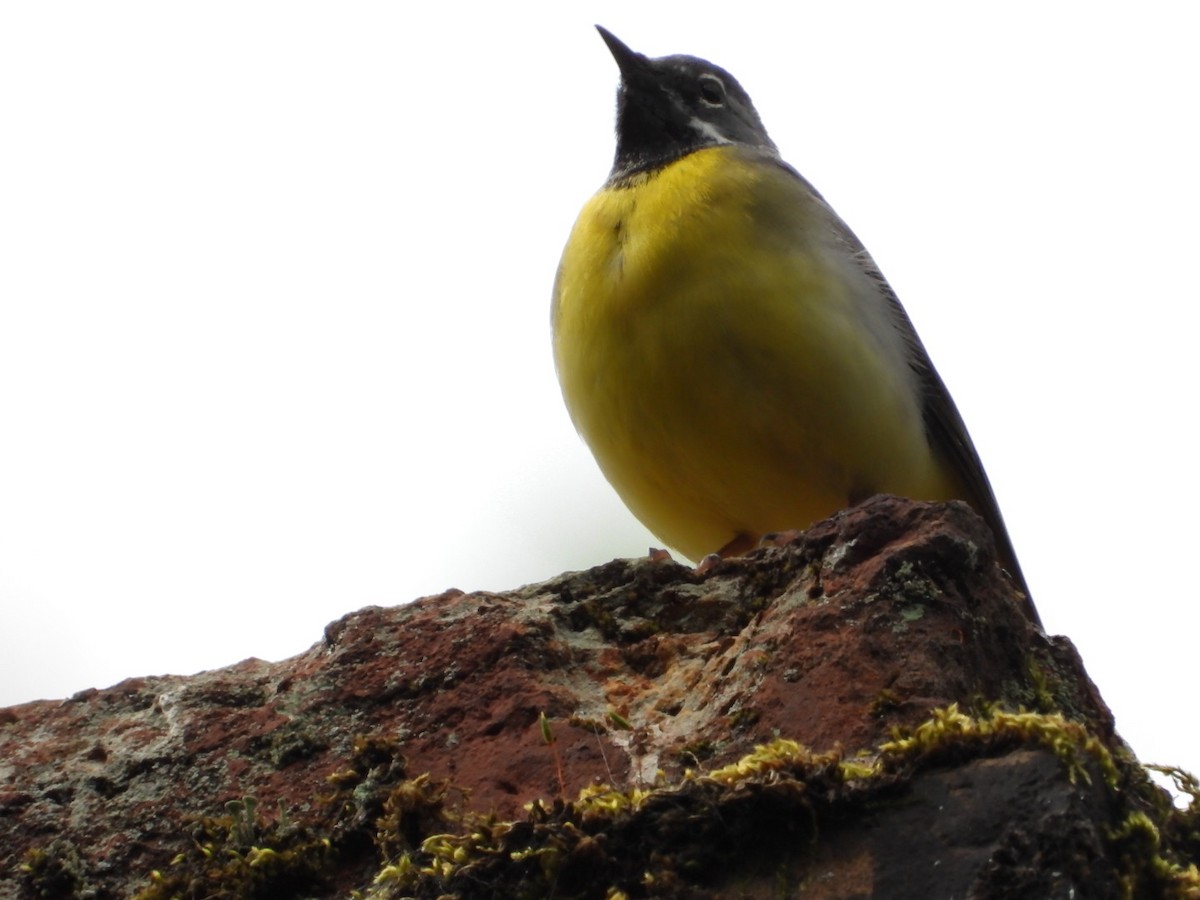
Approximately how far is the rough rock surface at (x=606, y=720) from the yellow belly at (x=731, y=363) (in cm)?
148

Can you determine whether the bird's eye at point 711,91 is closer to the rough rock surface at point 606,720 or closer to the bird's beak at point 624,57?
the bird's beak at point 624,57

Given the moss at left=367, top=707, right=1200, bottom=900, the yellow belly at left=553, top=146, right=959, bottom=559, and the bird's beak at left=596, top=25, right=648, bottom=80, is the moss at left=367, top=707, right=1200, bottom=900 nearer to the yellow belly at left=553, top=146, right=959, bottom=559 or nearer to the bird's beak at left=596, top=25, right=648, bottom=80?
the yellow belly at left=553, top=146, right=959, bottom=559

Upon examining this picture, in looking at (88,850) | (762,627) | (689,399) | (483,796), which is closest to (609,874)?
(483,796)

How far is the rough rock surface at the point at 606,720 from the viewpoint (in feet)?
7.45

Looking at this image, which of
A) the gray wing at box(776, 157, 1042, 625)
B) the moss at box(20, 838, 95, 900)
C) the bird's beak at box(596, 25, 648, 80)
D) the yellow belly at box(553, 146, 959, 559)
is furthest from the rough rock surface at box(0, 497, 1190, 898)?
the bird's beak at box(596, 25, 648, 80)

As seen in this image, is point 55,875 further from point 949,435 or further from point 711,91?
point 711,91

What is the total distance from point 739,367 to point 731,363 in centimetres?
3

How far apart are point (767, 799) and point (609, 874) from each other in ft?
0.96

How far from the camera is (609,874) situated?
7.78ft

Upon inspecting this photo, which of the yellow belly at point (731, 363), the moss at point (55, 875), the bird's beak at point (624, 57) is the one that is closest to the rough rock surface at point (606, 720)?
the moss at point (55, 875)

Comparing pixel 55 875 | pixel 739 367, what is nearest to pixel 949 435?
pixel 739 367

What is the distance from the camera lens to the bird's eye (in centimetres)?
714

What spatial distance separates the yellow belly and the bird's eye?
61.9 inches

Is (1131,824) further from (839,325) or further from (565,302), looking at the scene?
(565,302)
